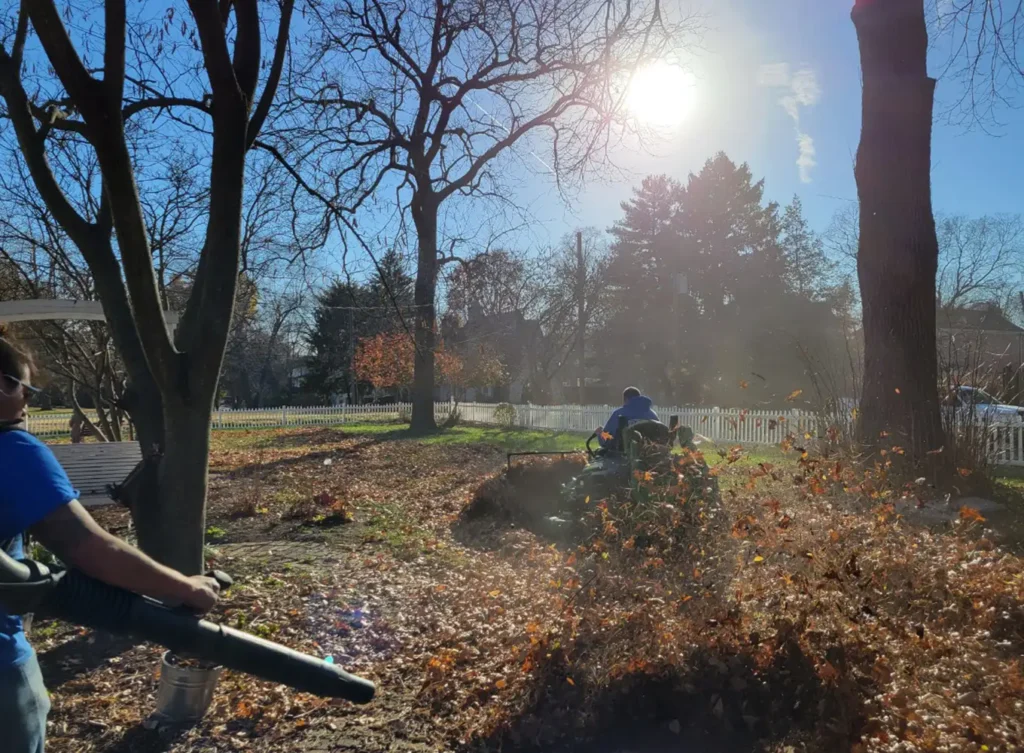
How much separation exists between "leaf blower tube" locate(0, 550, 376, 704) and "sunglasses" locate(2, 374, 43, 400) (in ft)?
1.54

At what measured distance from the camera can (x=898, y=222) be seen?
8.22 meters

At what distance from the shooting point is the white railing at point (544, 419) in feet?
54.3

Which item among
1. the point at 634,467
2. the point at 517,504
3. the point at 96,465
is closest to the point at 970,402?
the point at 634,467

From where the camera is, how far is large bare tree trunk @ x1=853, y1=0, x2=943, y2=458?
8.05 meters

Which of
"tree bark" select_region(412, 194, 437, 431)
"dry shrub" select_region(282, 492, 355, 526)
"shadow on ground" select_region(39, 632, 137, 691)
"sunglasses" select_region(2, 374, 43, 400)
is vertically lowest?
"shadow on ground" select_region(39, 632, 137, 691)

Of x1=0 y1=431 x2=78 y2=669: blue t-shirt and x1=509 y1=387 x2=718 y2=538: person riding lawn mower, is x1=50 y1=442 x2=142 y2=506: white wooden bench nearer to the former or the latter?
→ x1=509 y1=387 x2=718 y2=538: person riding lawn mower

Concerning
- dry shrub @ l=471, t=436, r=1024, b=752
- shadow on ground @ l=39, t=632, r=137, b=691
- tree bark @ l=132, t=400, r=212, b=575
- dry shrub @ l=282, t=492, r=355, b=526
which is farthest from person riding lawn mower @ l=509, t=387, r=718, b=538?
shadow on ground @ l=39, t=632, r=137, b=691

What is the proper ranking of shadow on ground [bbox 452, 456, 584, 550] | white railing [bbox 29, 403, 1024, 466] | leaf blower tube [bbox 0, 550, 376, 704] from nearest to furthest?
leaf blower tube [bbox 0, 550, 376, 704]
shadow on ground [bbox 452, 456, 584, 550]
white railing [bbox 29, 403, 1024, 466]

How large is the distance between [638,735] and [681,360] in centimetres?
3650

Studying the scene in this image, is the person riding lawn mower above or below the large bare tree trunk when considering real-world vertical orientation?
below

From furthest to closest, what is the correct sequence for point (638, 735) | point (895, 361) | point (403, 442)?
point (403, 442)
point (895, 361)
point (638, 735)

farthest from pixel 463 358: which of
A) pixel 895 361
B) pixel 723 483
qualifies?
pixel 895 361

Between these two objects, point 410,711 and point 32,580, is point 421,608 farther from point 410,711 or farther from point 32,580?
point 32,580

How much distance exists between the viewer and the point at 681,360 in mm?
39000
